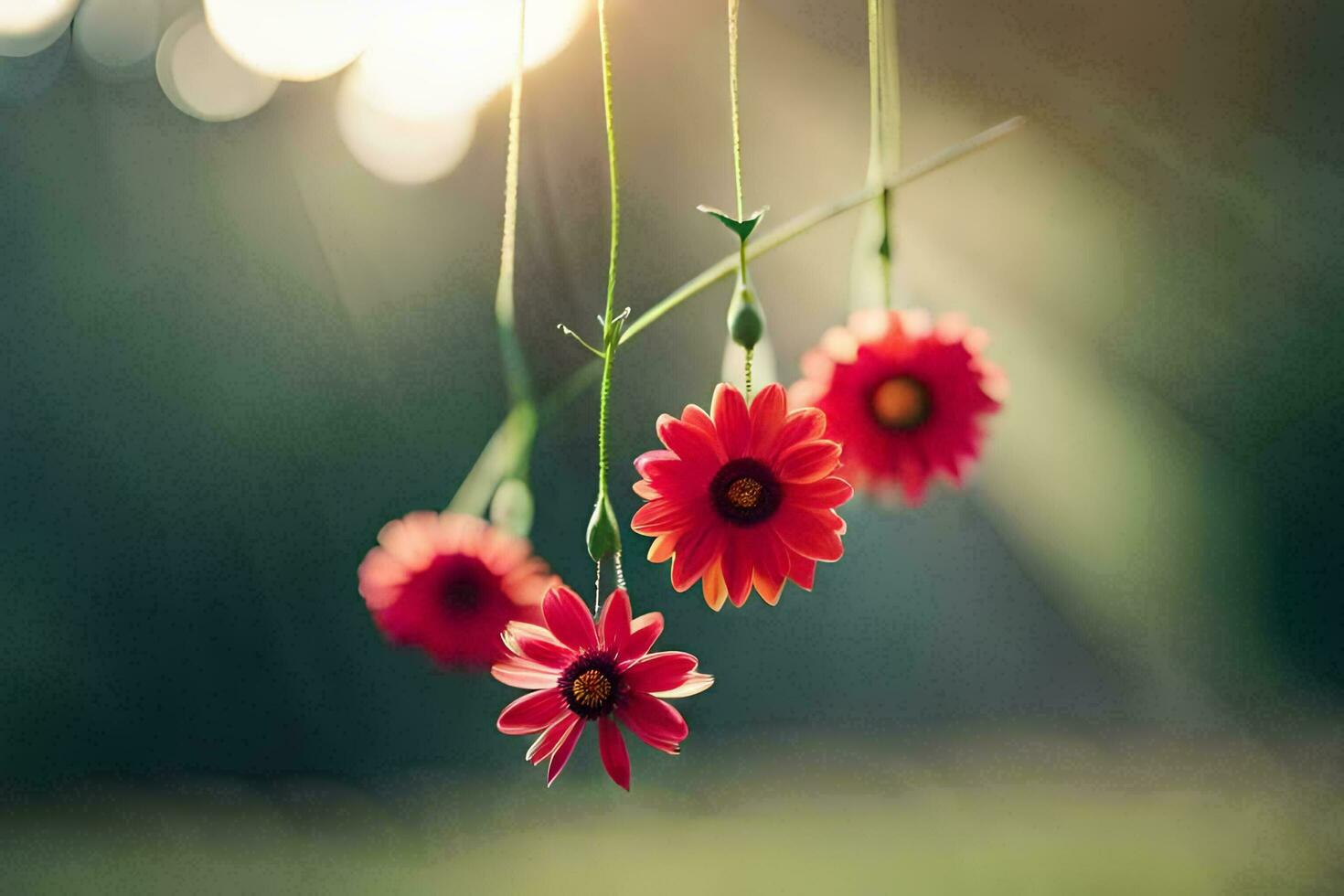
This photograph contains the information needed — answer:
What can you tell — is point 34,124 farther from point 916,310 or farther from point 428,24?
point 916,310

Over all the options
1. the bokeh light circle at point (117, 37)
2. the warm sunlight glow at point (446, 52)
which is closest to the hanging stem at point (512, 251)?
the warm sunlight glow at point (446, 52)

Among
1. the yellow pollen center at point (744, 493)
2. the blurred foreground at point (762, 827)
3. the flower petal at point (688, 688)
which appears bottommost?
the flower petal at point (688, 688)

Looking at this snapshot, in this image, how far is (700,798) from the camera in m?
1.51

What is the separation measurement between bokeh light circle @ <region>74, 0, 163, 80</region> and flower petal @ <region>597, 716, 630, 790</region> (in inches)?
74.6

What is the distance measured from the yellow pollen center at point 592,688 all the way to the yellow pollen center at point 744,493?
48 millimetres

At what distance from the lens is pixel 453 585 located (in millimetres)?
311

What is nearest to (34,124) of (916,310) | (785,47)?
(785,47)

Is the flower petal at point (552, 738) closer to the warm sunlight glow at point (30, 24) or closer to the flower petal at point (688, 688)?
the flower petal at point (688, 688)

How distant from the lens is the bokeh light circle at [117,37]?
5.59 ft

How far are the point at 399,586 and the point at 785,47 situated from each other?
1.40 metres

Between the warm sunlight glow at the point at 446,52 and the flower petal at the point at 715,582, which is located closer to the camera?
the flower petal at the point at 715,582

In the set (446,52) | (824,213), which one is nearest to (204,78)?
(446,52)

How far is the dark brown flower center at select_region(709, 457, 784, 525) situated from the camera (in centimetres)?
22

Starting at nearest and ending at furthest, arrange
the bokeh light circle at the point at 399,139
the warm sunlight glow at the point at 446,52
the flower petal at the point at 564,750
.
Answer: the flower petal at the point at 564,750 < the warm sunlight glow at the point at 446,52 < the bokeh light circle at the point at 399,139
